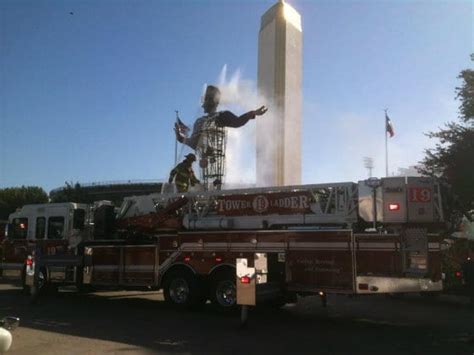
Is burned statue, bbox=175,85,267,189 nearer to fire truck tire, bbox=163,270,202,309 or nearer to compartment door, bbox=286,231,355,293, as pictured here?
fire truck tire, bbox=163,270,202,309

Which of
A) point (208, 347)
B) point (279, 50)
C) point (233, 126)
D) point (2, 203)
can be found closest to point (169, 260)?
point (208, 347)

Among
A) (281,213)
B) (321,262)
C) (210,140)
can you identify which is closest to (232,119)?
(210,140)

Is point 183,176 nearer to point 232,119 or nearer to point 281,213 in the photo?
point 232,119

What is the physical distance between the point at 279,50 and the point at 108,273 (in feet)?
51.1

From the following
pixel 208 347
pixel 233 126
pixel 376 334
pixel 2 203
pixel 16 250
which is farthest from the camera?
pixel 2 203

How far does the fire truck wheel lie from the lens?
40.6ft

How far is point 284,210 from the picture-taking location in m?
12.8

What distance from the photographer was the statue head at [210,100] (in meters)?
24.0

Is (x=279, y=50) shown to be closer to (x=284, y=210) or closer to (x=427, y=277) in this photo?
(x=284, y=210)

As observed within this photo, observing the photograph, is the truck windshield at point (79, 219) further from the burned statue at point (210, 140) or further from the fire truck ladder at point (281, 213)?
the burned statue at point (210, 140)

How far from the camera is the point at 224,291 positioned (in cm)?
1262

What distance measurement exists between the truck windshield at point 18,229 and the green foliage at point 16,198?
6553cm

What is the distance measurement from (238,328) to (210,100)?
14.8m

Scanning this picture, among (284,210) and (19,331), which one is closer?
(19,331)
